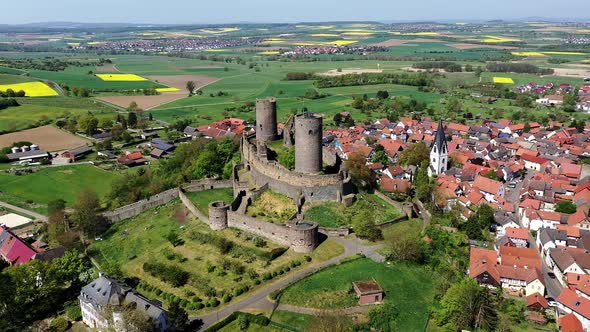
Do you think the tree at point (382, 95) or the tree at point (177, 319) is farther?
the tree at point (382, 95)

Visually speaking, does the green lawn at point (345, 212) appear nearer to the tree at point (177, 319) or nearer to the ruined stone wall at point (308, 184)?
the ruined stone wall at point (308, 184)

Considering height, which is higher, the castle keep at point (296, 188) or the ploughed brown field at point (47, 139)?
the castle keep at point (296, 188)

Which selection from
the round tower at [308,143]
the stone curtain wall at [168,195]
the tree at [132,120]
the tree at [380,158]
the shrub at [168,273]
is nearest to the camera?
the shrub at [168,273]

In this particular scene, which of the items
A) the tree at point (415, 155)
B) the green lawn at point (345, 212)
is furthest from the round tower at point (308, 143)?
the tree at point (415, 155)

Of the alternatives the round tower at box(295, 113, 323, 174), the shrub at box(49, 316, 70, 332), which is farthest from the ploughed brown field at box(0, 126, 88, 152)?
the shrub at box(49, 316, 70, 332)

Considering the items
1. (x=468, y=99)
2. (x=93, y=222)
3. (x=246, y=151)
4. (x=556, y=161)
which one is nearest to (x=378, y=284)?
(x=246, y=151)

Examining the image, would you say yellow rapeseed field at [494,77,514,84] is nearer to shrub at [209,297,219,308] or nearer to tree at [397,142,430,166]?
tree at [397,142,430,166]
